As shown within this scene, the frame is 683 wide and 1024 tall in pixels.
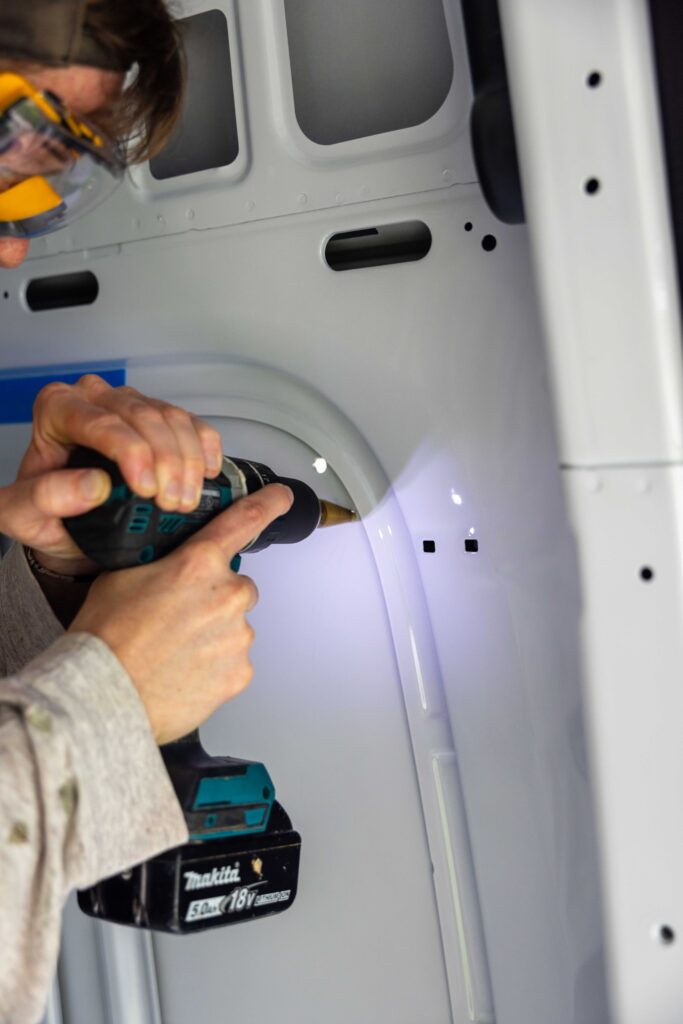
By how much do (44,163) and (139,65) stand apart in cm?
16

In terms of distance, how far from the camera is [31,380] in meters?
1.65

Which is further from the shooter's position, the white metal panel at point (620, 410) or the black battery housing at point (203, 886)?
the black battery housing at point (203, 886)

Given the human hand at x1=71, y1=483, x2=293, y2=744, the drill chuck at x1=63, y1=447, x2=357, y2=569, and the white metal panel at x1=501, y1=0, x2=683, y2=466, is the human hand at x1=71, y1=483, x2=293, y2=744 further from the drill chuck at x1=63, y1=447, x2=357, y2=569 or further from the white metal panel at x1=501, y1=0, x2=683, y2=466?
the white metal panel at x1=501, y1=0, x2=683, y2=466

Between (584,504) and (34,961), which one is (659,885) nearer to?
(584,504)

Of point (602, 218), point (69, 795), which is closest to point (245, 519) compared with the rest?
point (69, 795)

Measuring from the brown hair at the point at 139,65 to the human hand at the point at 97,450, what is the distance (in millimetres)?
304

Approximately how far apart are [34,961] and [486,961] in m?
0.78

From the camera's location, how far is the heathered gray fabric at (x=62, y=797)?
81 centimetres

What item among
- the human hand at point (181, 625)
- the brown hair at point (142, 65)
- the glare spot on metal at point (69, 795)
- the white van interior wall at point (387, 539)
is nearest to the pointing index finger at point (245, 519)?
the human hand at point (181, 625)

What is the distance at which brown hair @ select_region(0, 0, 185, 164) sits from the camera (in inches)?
39.9

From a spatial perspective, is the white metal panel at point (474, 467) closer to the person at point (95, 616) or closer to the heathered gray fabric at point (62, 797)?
the person at point (95, 616)

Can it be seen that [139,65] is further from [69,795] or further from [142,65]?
[69,795]

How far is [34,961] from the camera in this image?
2.68 ft

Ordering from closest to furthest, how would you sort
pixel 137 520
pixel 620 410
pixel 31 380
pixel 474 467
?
1. pixel 620 410
2. pixel 137 520
3. pixel 474 467
4. pixel 31 380
